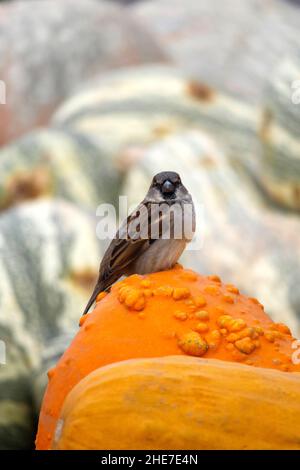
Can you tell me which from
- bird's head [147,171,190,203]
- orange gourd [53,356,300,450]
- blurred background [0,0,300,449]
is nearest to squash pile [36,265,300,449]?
orange gourd [53,356,300,450]

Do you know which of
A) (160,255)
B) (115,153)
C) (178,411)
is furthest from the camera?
(115,153)

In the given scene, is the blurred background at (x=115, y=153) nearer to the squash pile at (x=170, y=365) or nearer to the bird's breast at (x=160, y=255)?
the bird's breast at (x=160, y=255)

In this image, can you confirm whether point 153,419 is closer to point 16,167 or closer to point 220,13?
point 16,167

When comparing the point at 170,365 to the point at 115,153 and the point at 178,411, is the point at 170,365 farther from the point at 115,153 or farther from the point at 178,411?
the point at 115,153

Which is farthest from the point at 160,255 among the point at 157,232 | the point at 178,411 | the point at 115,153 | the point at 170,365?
the point at 115,153

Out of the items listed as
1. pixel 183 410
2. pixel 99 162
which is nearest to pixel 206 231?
pixel 99 162
